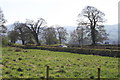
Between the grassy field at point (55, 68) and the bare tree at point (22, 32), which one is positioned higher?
the bare tree at point (22, 32)

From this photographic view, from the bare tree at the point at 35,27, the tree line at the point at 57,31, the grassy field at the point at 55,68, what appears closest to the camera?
the grassy field at the point at 55,68

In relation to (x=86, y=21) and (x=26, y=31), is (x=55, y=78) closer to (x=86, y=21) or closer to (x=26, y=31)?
(x=86, y=21)

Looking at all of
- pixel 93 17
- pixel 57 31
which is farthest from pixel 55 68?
pixel 57 31

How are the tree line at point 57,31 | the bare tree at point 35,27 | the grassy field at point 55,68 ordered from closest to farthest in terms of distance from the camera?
the grassy field at point 55,68 → the tree line at point 57,31 → the bare tree at point 35,27

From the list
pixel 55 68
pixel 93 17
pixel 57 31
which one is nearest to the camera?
pixel 55 68

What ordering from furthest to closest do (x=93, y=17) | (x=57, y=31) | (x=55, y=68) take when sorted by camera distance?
(x=57, y=31), (x=93, y=17), (x=55, y=68)

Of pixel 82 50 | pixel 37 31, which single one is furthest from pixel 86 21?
pixel 37 31

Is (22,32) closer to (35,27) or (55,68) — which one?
(35,27)

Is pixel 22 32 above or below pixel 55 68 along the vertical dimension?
above

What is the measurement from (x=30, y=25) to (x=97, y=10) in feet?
120

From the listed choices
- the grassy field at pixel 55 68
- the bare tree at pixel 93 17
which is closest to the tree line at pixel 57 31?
the bare tree at pixel 93 17

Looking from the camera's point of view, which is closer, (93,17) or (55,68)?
(55,68)

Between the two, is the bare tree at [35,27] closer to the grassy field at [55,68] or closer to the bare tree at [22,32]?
the bare tree at [22,32]

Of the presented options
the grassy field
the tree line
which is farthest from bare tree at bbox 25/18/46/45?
the grassy field
